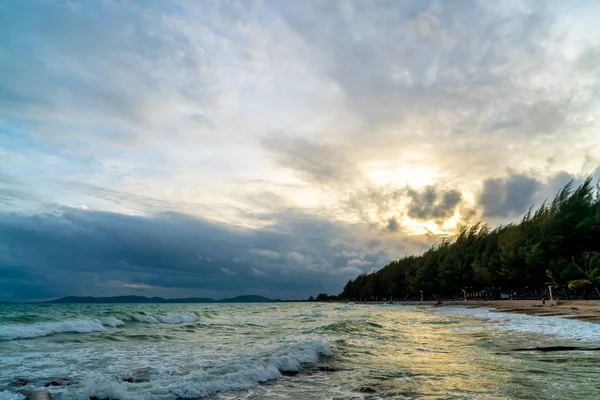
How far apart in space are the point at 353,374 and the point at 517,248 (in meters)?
57.5

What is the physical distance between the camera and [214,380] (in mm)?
9664

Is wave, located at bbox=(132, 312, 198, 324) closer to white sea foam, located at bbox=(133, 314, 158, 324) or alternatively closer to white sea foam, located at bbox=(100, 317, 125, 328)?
white sea foam, located at bbox=(133, 314, 158, 324)

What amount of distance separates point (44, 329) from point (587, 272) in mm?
46474

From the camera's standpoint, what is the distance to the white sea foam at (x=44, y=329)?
20038mm

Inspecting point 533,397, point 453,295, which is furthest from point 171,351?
point 453,295

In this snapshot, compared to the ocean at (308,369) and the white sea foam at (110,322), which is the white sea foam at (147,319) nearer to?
the white sea foam at (110,322)

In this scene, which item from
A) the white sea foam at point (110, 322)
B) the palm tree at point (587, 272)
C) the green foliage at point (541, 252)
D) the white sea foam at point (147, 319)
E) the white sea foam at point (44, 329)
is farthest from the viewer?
the green foliage at point (541, 252)

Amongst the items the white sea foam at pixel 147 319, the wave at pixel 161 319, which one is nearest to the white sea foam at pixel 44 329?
the white sea foam at pixel 147 319

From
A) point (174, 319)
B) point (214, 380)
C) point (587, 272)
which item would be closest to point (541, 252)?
point (587, 272)

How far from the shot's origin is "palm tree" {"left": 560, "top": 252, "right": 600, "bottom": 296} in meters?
37.1

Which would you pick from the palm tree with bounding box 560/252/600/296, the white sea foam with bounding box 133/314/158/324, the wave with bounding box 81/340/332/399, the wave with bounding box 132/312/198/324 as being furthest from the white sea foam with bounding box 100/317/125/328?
the palm tree with bounding box 560/252/600/296

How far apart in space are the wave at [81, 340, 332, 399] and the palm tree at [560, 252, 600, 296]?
35873 millimetres

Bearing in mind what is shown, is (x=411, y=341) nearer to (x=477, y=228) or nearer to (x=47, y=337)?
(x=47, y=337)

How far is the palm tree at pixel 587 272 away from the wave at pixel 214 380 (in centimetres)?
3587
